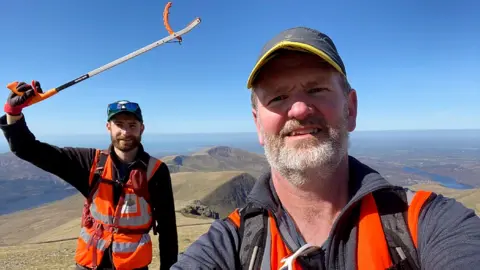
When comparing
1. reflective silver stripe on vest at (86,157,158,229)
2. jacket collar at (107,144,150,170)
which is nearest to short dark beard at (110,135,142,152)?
jacket collar at (107,144,150,170)

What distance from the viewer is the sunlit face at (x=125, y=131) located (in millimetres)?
7289

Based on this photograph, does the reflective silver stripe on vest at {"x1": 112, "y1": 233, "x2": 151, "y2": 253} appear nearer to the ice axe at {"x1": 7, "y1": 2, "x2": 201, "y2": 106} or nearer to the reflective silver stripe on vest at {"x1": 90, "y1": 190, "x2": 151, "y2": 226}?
the reflective silver stripe on vest at {"x1": 90, "y1": 190, "x2": 151, "y2": 226}

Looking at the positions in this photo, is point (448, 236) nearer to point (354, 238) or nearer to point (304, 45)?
point (354, 238)

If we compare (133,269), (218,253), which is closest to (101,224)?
(133,269)

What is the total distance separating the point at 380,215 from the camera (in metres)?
2.98

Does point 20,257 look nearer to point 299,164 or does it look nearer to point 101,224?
point 101,224

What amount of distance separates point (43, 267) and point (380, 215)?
17.5 meters

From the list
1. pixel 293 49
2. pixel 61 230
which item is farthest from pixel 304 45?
pixel 61 230

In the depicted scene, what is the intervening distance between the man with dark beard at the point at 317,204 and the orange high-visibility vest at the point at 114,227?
12.4ft

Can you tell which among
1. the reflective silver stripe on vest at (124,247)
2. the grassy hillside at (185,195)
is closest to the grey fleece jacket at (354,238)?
the reflective silver stripe on vest at (124,247)

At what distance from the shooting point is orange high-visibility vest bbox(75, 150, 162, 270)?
6387 mm

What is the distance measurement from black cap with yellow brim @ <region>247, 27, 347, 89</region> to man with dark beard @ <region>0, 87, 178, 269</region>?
15.1 ft

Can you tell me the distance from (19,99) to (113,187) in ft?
8.76

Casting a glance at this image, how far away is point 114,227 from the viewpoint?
21.6 ft
